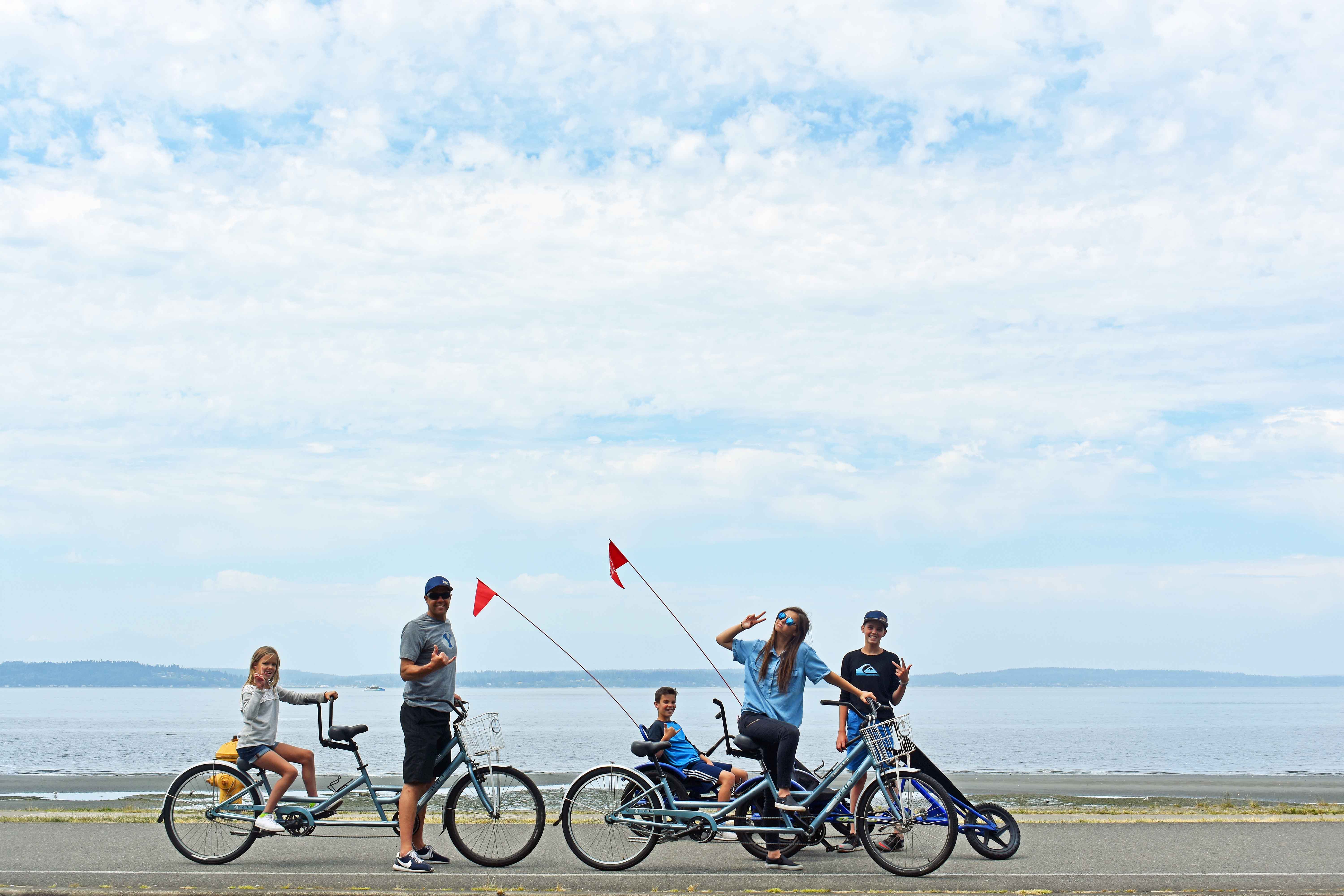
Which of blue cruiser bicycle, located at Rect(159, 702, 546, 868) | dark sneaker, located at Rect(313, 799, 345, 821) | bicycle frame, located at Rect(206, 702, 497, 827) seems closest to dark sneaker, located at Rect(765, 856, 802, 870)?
blue cruiser bicycle, located at Rect(159, 702, 546, 868)

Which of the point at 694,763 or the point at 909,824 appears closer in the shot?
the point at 909,824

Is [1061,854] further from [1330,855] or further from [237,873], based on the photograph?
[237,873]

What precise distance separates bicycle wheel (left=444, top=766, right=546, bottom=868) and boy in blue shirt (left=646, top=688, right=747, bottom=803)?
1.00 meters

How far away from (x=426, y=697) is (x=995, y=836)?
4313 millimetres

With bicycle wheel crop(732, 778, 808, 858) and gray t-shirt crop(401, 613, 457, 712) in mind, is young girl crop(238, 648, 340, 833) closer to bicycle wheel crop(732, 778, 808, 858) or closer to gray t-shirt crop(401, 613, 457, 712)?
gray t-shirt crop(401, 613, 457, 712)

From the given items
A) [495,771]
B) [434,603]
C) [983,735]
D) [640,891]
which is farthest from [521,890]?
[983,735]

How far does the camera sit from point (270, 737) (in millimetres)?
8828

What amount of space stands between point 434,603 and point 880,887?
362cm

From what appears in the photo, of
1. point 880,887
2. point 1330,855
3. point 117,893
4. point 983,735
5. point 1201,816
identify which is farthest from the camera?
point 983,735

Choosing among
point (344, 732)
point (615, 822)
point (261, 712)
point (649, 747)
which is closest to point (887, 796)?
point (649, 747)

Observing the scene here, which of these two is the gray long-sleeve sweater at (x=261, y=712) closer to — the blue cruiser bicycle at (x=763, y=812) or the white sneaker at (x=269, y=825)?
the white sneaker at (x=269, y=825)

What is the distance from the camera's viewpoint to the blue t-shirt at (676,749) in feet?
28.0

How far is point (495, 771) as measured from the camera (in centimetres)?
848

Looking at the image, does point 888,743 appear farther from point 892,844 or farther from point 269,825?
point 269,825
